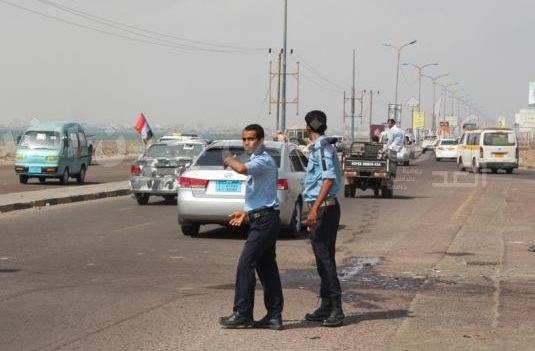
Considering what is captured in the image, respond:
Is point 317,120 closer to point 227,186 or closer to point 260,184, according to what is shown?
point 260,184

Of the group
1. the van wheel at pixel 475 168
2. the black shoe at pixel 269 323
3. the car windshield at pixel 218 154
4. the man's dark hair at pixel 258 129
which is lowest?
the van wheel at pixel 475 168

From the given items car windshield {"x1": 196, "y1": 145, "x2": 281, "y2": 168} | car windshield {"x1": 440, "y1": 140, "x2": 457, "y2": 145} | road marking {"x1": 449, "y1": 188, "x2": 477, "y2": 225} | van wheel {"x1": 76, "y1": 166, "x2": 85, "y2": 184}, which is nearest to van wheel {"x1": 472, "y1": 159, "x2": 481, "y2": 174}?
road marking {"x1": 449, "y1": 188, "x2": 477, "y2": 225}

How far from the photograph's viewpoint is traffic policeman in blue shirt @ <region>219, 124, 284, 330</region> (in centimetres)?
736

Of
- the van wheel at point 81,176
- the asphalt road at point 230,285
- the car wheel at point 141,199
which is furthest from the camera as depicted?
the van wheel at point 81,176

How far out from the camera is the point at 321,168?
25.1 feet

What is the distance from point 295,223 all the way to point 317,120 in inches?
286

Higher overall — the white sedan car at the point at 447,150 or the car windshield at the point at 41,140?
the car windshield at the point at 41,140

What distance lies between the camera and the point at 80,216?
18.1m

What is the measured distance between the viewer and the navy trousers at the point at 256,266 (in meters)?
7.36

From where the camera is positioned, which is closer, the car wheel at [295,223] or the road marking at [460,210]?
the car wheel at [295,223]

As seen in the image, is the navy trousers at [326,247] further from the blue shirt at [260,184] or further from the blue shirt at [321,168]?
the blue shirt at [260,184]

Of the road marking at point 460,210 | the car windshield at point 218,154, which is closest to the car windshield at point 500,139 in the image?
the road marking at point 460,210

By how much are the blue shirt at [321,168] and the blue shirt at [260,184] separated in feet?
1.36

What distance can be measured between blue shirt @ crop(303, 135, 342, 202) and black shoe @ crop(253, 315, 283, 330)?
112 centimetres
